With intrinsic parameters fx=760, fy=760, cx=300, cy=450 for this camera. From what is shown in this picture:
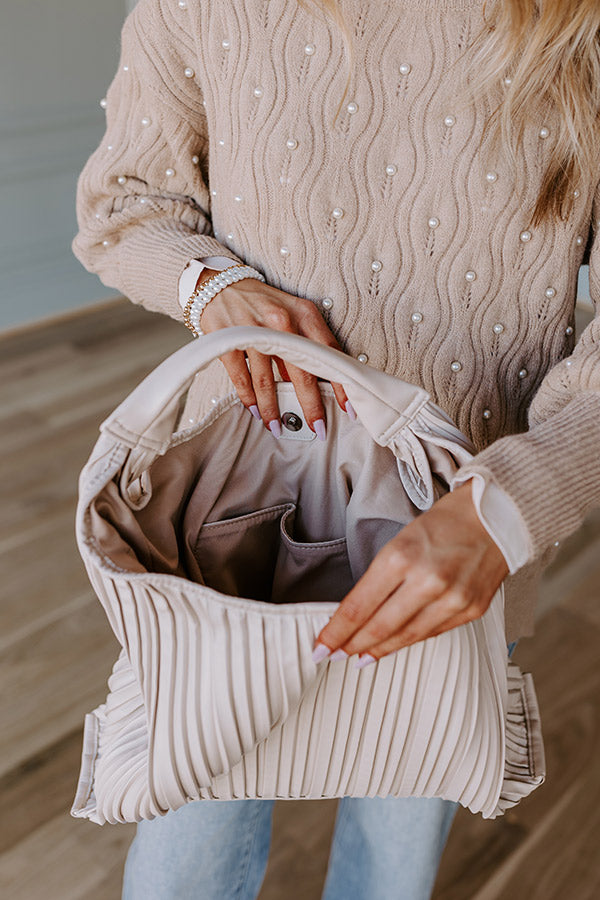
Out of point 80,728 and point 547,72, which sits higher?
point 547,72

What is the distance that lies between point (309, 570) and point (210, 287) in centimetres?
25

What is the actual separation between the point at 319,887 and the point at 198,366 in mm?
983

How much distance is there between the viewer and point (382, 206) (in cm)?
63

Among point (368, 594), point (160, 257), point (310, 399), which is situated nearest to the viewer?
point (368, 594)

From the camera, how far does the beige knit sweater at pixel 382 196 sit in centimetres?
59

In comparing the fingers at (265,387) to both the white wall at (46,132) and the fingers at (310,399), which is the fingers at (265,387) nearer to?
the fingers at (310,399)

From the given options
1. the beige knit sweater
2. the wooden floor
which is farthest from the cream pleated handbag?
the wooden floor

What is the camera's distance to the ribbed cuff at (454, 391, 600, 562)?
477 millimetres

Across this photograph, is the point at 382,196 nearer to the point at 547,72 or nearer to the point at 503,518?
the point at 547,72

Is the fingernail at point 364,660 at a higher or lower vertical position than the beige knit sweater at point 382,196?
lower

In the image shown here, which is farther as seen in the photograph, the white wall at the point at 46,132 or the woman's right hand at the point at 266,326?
the white wall at the point at 46,132

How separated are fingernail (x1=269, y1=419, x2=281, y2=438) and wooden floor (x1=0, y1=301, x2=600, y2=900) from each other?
551mm

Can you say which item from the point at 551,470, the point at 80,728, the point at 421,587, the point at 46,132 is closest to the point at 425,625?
the point at 421,587

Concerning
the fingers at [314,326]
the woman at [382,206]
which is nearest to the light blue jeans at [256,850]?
the woman at [382,206]
